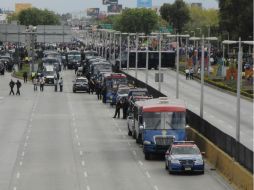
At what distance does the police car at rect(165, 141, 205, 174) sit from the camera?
134 feet

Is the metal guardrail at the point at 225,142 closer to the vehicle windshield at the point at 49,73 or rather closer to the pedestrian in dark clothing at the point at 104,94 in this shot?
the pedestrian in dark clothing at the point at 104,94

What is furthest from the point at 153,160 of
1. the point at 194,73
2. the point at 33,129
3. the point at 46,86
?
the point at 194,73

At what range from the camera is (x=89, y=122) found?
2520 inches

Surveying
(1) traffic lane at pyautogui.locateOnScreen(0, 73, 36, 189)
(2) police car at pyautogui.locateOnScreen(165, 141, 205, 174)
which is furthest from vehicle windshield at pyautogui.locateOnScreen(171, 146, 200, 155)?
(1) traffic lane at pyautogui.locateOnScreen(0, 73, 36, 189)

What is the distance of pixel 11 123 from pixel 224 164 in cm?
2500

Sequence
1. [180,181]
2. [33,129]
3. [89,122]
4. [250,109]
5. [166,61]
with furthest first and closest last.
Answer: [166,61]
[250,109]
[89,122]
[33,129]
[180,181]

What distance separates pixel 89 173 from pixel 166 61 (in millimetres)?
93691

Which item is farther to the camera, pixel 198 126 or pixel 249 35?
pixel 249 35

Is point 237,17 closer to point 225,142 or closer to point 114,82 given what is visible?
point 114,82

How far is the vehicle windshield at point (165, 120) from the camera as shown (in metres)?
47.2

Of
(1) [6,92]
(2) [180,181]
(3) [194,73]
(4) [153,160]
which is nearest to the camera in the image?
(2) [180,181]

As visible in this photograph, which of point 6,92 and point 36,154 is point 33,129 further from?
point 6,92

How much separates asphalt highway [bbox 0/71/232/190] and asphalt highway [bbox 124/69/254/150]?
582 cm

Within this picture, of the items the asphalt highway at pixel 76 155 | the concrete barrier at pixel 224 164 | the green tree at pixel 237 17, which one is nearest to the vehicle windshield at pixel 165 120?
the concrete barrier at pixel 224 164
